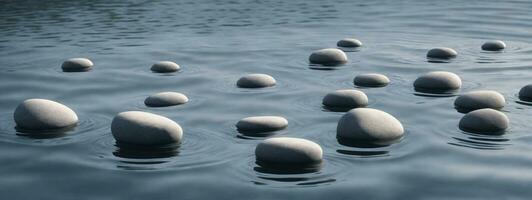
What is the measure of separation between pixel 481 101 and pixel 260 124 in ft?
8.69

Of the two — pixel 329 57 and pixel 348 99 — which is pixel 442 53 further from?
pixel 348 99

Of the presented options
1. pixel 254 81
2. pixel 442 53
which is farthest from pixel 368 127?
pixel 442 53

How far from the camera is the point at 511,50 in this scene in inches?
567

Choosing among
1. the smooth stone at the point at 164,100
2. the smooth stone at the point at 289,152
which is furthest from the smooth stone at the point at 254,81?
the smooth stone at the point at 289,152

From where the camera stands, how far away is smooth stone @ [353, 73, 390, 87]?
1118cm

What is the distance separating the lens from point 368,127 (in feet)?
26.4

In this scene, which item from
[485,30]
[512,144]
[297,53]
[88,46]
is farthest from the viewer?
[485,30]

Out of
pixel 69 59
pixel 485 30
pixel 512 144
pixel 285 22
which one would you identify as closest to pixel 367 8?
pixel 285 22

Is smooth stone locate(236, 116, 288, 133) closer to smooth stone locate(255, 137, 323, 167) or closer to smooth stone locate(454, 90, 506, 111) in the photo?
smooth stone locate(255, 137, 323, 167)

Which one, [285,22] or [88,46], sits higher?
[285,22]

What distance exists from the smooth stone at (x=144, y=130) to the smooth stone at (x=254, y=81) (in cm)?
312

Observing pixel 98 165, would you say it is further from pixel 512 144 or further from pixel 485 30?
pixel 485 30

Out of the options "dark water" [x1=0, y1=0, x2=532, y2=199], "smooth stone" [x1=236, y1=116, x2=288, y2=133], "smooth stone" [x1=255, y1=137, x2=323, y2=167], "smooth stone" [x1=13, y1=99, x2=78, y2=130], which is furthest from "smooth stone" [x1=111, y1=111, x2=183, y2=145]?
"smooth stone" [x1=255, y1=137, x2=323, y2=167]

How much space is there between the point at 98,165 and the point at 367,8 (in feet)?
47.5
